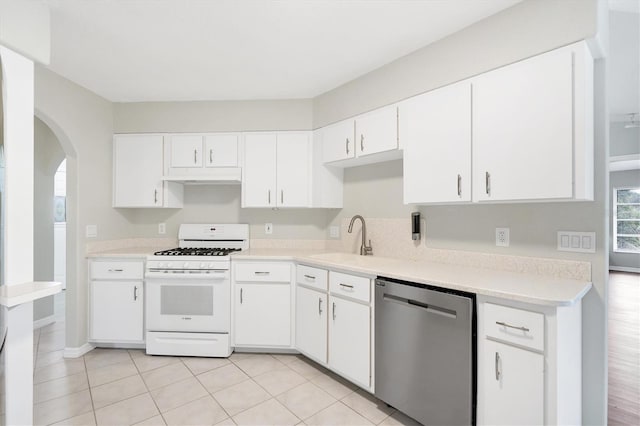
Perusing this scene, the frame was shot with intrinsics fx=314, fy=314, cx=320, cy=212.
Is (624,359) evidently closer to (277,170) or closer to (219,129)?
(277,170)

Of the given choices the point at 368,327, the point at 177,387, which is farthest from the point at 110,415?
the point at 368,327

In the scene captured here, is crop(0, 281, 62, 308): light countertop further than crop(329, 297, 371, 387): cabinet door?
No

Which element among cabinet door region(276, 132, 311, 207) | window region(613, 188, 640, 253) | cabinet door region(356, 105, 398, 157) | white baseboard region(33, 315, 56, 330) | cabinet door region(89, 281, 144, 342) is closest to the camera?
cabinet door region(356, 105, 398, 157)

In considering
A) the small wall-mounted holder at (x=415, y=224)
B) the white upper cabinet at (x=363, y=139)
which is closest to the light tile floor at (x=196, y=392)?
the small wall-mounted holder at (x=415, y=224)

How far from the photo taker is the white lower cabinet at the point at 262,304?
2783mm

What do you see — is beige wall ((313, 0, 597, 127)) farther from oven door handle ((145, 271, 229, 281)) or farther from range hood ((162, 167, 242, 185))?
oven door handle ((145, 271, 229, 281))

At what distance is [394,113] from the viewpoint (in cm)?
240

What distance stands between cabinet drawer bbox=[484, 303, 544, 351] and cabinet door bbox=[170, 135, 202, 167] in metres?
2.89

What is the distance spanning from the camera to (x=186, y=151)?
3268 millimetres

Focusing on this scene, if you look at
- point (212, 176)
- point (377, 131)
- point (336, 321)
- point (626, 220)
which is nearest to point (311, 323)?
point (336, 321)

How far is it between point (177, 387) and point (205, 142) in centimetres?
223

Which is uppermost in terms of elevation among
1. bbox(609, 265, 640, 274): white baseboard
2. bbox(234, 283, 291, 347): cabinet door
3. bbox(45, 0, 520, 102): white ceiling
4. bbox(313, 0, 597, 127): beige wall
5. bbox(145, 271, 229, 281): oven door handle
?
bbox(45, 0, 520, 102): white ceiling

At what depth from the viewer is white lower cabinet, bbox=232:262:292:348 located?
278 cm

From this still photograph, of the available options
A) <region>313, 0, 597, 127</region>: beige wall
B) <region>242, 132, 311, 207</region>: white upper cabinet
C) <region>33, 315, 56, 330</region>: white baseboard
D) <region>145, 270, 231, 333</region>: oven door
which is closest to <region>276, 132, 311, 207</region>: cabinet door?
<region>242, 132, 311, 207</region>: white upper cabinet
